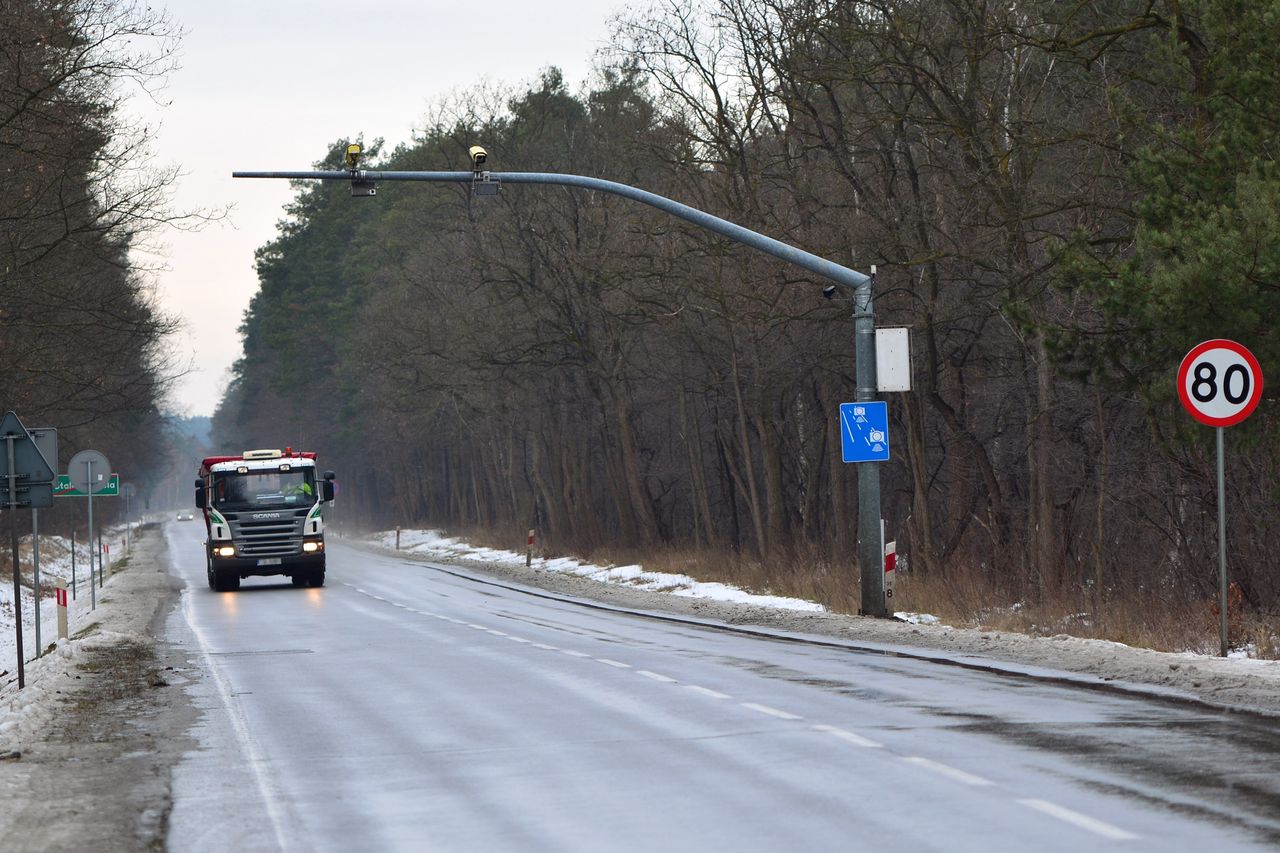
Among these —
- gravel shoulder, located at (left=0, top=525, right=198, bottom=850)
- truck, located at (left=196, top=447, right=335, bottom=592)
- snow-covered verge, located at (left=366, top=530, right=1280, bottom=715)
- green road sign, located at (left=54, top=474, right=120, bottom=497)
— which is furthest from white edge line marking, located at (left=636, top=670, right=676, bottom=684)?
truck, located at (left=196, top=447, right=335, bottom=592)

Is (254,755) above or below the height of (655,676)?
above

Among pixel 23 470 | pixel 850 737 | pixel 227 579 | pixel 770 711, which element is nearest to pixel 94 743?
pixel 770 711

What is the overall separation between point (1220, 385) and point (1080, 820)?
29.5ft

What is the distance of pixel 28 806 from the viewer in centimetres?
984

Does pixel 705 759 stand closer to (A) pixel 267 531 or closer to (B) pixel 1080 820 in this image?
(B) pixel 1080 820

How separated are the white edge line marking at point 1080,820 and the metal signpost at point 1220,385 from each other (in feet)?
26.7

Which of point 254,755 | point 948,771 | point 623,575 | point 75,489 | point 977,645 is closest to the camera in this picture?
point 948,771

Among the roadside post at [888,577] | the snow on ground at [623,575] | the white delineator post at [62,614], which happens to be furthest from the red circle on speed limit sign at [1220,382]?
the white delineator post at [62,614]

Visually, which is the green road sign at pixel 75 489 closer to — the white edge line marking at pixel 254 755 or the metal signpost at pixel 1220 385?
the white edge line marking at pixel 254 755

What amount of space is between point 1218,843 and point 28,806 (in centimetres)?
651

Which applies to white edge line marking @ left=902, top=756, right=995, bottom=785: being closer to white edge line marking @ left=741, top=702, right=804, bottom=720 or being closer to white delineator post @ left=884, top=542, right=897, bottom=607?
white edge line marking @ left=741, top=702, right=804, bottom=720

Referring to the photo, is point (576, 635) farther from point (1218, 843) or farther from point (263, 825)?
point (1218, 843)

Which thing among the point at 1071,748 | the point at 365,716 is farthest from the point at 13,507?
the point at 1071,748

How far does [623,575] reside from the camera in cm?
4438
